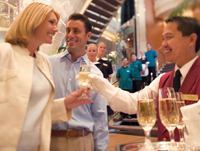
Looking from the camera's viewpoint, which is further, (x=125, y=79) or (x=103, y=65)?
(x=125, y=79)

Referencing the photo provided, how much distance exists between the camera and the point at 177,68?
72.6 inches

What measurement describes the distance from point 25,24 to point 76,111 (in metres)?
0.80

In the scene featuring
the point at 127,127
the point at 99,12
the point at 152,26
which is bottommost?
the point at 127,127

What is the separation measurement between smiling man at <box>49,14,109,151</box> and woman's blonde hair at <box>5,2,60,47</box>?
0.46 m

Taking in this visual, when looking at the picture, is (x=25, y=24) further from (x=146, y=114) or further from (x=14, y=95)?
(x=146, y=114)

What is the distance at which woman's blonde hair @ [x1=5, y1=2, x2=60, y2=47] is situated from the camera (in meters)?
1.34

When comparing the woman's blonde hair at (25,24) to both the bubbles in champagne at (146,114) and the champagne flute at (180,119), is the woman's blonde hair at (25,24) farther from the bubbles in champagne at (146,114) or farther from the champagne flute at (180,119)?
the champagne flute at (180,119)

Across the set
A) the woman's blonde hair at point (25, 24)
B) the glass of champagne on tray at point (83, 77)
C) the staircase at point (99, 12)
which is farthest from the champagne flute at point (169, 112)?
the staircase at point (99, 12)

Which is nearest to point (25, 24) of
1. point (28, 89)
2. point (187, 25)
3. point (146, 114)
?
point (28, 89)

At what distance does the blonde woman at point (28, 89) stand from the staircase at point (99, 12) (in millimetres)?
8088

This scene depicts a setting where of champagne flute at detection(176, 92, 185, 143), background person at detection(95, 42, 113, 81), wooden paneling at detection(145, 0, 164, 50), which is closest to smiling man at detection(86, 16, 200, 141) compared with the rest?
champagne flute at detection(176, 92, 185, 143)

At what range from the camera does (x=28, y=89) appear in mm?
1206

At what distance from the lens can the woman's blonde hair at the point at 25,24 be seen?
1.34 metres

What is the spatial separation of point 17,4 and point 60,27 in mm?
1996
